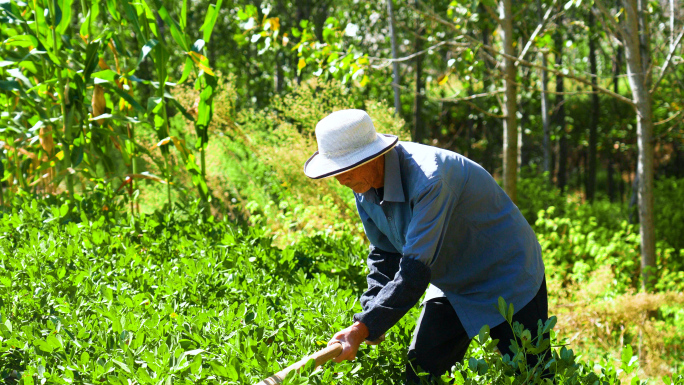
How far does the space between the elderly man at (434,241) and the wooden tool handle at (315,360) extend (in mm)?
136

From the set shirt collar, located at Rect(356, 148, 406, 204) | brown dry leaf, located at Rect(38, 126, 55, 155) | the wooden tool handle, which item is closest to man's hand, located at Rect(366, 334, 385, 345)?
the wooden tool handle

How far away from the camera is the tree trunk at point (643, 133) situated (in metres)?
4.73

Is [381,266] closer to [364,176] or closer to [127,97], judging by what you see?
[364,176]

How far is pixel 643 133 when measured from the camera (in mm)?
4859

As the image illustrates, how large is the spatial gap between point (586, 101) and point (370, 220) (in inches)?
383

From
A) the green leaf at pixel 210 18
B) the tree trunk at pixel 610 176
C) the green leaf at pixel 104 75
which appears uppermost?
the green leaf at pixel 210 18

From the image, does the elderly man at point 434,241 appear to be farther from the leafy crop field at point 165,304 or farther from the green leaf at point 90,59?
the green leaf at point 90,59

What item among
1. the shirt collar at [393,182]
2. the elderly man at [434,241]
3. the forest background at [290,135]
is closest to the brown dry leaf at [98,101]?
the forest background at [290,135]

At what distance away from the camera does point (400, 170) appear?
6.55ft

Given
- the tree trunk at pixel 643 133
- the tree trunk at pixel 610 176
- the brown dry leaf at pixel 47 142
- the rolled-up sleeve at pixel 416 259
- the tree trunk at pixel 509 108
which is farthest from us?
the tree trunk at pixel 610 176

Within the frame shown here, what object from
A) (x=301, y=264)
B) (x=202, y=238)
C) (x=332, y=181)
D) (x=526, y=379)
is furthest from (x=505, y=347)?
(x=332, y=181)

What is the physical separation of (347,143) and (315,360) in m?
0.68

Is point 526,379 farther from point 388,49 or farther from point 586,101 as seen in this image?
point 586,101

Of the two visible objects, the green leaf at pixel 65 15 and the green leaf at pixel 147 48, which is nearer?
the green leaf at pixel 147 48
